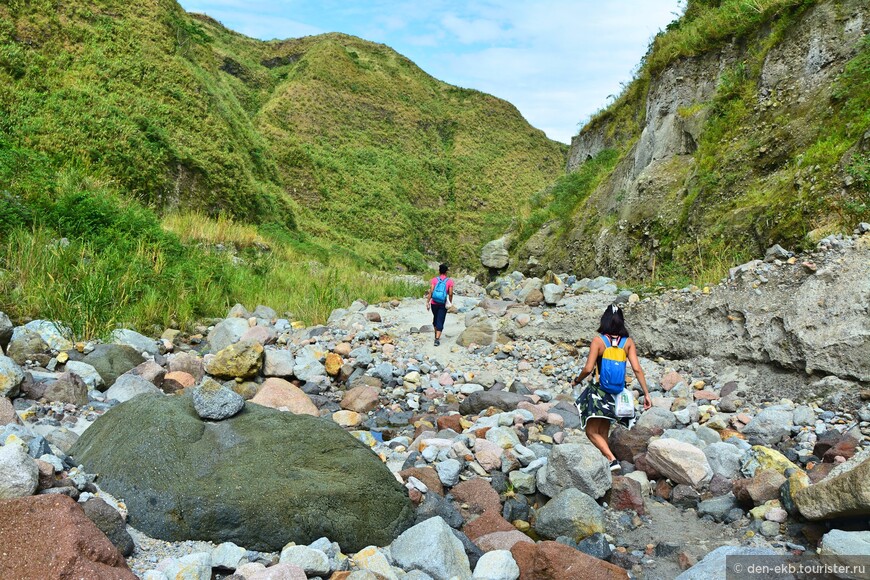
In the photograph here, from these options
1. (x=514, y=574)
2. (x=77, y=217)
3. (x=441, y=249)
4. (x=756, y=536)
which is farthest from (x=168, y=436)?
(x=441, y=249)

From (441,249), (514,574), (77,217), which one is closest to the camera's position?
(514,574)

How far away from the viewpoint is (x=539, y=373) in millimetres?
7863

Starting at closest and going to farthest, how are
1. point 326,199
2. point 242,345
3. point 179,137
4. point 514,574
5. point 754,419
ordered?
point 514,574
point 754,419
point 242,345
point 179,137
point 326,199

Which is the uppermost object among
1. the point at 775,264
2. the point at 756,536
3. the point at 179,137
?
the point at 179,137

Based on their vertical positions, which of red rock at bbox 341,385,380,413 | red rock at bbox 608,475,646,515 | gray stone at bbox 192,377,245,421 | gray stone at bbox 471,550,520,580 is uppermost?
gray stone at bbox 192,377,245,421

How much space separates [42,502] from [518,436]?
376cm

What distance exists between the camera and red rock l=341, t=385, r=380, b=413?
6.61 meters

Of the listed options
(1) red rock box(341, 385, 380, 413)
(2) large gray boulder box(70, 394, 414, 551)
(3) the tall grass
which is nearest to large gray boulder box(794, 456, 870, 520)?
(2) large gray boulder box(70, 394, 414, 551)

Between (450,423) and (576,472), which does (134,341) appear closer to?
(450,423)

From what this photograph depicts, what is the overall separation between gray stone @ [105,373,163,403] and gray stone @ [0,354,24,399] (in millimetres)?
771

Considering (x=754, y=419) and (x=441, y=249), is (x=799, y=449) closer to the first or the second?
(x=754, y=419)

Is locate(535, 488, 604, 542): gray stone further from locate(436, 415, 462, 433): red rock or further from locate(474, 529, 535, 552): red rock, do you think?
locate(436, 415, 462, 433): red rock

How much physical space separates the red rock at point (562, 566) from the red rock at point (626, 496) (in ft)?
3.55

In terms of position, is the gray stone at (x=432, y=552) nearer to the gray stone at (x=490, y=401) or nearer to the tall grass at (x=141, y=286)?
Answer: the gray stone at (x=490, y=401)
